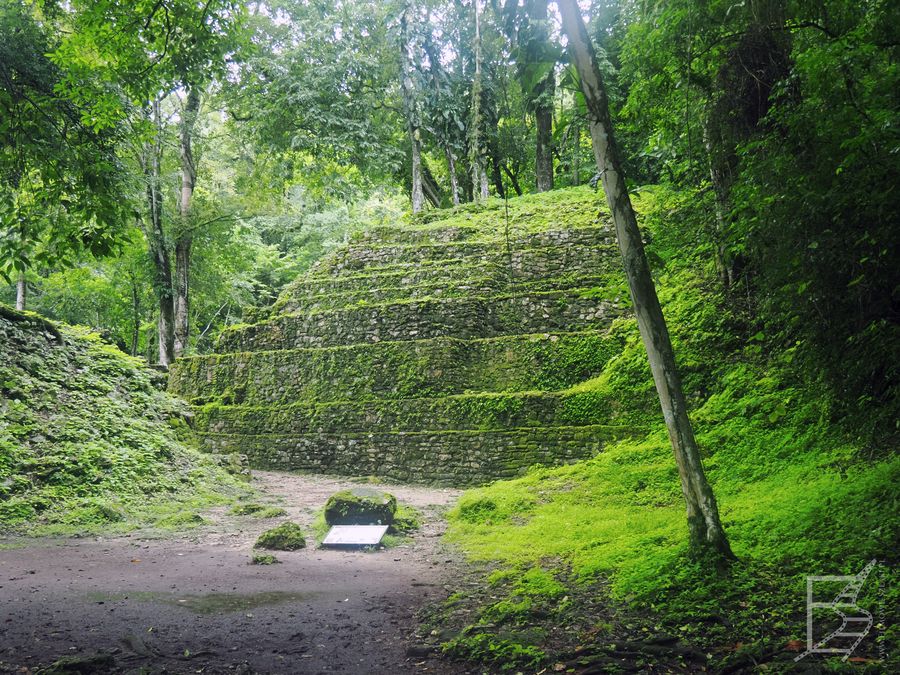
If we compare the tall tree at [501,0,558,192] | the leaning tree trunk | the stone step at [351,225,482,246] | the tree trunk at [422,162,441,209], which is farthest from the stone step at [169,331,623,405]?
the tree trunk at [422,162,441,209]

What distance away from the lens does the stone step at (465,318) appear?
1395 centimetres

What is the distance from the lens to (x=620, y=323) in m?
12.8

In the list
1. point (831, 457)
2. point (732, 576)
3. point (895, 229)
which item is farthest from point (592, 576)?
point (895, 229)

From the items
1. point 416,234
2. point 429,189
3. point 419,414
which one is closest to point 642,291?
point 419,414

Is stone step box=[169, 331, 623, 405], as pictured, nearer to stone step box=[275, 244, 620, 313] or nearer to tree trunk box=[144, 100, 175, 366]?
stone step box=[275, 244, 620, 313]

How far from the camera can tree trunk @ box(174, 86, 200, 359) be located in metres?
19.1

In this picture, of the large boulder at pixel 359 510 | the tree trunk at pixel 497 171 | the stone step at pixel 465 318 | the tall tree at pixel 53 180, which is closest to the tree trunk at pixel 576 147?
the tree trunk at pixel 497 171

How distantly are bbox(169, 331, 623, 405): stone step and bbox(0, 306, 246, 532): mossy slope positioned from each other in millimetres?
2843

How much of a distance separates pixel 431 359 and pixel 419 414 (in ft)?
4.31

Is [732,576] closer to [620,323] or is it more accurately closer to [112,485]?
[112,485]

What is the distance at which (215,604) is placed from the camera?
4.59 meters

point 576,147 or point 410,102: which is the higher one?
point 410,102

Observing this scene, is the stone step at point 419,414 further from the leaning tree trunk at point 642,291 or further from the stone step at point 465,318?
the leaning tree trunk at point 642,291

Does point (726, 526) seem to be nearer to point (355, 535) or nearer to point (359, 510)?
point (355, 535)
